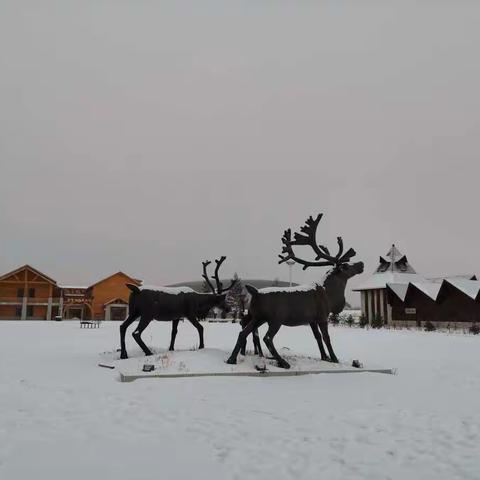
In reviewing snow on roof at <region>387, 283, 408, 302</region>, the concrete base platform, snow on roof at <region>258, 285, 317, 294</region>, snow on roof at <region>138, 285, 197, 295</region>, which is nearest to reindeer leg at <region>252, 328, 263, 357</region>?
the concrete base platform

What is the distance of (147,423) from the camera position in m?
5.91

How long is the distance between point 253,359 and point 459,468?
21.0 ft

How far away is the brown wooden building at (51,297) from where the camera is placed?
162ft

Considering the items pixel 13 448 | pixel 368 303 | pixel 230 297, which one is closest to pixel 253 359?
pixel 13 448

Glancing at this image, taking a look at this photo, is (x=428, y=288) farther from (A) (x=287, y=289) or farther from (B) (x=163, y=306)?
(B) (x=163, y=306)

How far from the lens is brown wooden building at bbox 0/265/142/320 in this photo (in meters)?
49.3

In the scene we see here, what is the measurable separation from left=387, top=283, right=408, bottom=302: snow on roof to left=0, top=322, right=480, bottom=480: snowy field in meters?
32.1

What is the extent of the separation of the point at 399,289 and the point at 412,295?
201 cm

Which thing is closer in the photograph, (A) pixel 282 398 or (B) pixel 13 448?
(B) pixel 13 448

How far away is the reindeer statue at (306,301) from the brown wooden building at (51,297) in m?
43.8

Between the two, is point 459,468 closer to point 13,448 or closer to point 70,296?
point 13,448

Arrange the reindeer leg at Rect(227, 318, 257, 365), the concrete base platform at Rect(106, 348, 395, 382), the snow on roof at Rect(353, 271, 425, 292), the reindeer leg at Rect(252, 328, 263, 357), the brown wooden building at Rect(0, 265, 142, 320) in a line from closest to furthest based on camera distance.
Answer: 1. the concrete base platform at Rect(106, 348, 395, 382)
2. the reindeer leg at Rect(227, 318, 257, 365)
3. the reindeer leg at Rect(252, 328, 263, 357)
4. the snow on roof at Rect(353, 271, 425, 292)
5. the brown wooden building at Rect(0, 265, 142, 320)

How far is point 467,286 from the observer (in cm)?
3384

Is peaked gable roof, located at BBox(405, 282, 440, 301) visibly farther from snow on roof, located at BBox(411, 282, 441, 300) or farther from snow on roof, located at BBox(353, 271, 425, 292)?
snow on roof, located at BBox(353, 271, 425, 292)
